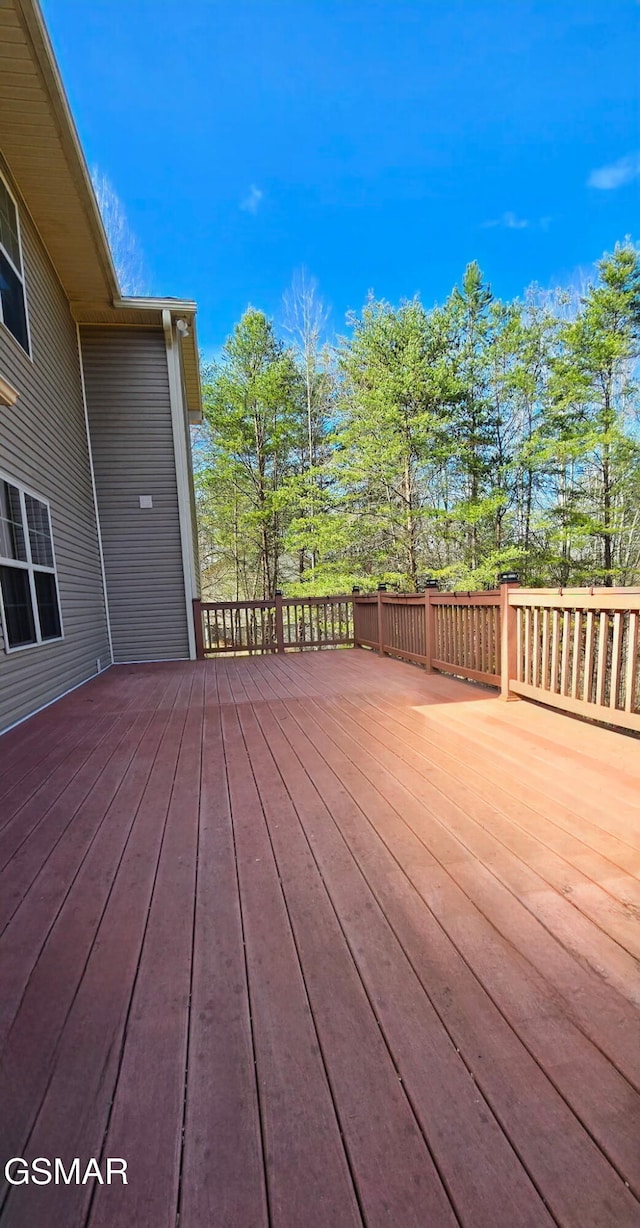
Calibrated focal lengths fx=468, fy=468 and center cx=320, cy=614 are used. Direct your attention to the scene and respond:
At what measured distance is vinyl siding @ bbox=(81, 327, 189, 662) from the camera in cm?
638

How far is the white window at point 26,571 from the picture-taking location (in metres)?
3.56

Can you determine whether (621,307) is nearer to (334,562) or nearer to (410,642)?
(334,562)

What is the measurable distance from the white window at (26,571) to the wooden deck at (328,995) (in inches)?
71.0

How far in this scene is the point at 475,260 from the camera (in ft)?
35.5

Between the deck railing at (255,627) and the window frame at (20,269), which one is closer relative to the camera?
the window frame at (20,269)

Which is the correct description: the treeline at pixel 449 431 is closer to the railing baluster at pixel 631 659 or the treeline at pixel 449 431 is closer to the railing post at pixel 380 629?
the railing post at pixel 380 629

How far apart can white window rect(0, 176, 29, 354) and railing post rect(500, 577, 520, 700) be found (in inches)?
176

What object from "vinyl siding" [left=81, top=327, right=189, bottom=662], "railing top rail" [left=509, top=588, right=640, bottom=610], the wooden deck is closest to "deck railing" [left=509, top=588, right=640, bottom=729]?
"railing top rail" [left=509, top=588, right=640, bottom=610]

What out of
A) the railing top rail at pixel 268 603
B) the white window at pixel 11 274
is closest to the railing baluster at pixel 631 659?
the white window at pixel 11 274

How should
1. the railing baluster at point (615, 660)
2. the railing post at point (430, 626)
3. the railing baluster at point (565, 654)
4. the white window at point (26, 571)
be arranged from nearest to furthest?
the railing baluster at point (615, 660) < the railing baluster at point (565, 654) < the white window at point (26, 571) < the railing post at point (430, 626)

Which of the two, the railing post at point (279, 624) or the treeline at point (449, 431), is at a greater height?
the treeline at point (449, 431)

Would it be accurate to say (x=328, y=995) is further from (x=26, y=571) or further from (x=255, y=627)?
(x=255, y=627)

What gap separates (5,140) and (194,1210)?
616 centimetres

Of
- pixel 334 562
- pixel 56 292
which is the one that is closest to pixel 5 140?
pixel 56 292
